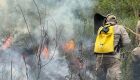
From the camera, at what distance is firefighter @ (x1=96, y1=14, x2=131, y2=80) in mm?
9195

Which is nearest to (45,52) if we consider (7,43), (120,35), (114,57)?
(7,43)

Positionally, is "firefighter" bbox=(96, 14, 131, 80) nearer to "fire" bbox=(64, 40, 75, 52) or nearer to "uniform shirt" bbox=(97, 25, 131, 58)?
"uniform shirt" bbox=(97, 25, 131, 58)

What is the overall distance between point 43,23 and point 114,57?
250 centimetres

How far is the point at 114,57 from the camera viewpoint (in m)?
9.21

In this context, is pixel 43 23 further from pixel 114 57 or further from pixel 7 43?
pixel 114 57

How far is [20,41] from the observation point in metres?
10.6

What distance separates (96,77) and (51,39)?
1616 millimetres

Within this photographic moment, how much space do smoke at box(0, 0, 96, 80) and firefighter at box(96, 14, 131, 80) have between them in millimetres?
1189

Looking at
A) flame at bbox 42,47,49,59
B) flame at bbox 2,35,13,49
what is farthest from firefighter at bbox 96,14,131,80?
flame at bbox 2,35,13,49

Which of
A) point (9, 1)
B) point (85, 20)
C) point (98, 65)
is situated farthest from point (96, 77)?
point (9, 1)

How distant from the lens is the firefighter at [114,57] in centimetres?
920

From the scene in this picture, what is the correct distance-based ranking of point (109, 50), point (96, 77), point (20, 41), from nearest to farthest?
point (109, 50), point (96, 77), point (20, 41)

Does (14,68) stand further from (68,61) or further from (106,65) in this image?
(106,65)

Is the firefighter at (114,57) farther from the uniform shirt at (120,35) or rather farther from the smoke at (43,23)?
the smoke at (43,23)
